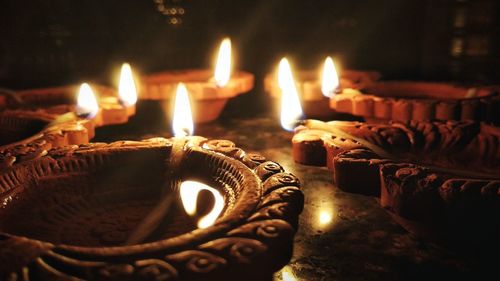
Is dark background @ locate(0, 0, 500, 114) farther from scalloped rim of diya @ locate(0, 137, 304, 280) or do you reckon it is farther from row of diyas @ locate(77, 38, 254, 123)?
scalloped rim of diya @ locate(0, 137, 304, 280)

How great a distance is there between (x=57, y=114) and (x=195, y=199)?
1.53 m

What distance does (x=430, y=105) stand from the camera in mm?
2570

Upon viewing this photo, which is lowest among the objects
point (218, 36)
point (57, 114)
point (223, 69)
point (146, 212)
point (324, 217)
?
point (324, 217)

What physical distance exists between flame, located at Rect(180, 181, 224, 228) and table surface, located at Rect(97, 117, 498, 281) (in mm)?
277

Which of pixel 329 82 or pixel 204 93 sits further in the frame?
pixel 204 93

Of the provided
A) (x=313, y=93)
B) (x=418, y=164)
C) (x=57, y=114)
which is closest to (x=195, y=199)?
(x=418, y=164)

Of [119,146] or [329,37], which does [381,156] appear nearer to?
[119,146]

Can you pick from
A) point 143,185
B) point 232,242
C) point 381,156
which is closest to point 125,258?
point 232,242

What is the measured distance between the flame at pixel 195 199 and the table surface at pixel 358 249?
28cm

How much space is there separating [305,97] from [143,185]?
6.23ft

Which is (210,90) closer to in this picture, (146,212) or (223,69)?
(223,69)

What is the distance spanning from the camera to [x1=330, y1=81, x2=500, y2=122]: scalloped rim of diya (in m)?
2.53

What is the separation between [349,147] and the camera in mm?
1811

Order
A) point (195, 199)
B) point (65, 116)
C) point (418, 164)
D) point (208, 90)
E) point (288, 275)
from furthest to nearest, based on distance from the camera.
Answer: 1. point (208, 90)
2. point (65, 116)
3. point (418, 164)
4. point (195, 199)
5. point (288, 275)
